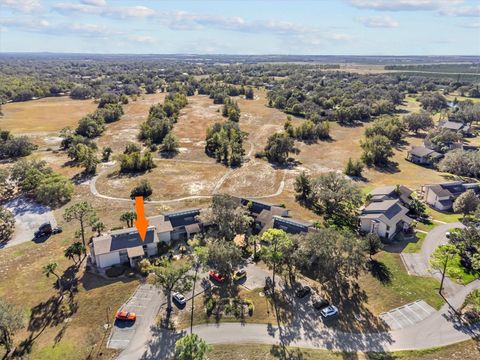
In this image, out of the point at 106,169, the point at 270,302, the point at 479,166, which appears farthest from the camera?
the point at 106,169

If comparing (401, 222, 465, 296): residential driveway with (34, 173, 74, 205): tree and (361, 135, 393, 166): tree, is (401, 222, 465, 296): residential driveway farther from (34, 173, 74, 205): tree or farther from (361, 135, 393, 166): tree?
(34, 173, 74, 205): tree

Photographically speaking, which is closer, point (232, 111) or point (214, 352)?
point (214, 352)

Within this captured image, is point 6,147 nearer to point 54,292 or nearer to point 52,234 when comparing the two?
point 52,234

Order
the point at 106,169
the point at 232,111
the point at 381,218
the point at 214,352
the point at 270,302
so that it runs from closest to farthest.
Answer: the point at 214,352
the point at 270,302
the point at 381,218
the point at 106,169
the point at 232,111

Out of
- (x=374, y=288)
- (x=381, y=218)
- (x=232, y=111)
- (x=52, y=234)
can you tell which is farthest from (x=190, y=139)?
(x=374, y=288)

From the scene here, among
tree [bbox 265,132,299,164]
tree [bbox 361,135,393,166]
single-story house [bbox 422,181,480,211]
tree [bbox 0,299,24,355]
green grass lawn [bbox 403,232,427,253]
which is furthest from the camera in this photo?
tree [bbox 265,132,299,164]

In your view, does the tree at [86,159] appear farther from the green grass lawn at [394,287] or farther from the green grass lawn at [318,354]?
the green grass lawn at [394,287]

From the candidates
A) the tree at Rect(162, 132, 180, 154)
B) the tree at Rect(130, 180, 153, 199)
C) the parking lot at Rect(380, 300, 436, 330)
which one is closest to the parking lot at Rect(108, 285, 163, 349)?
the parking lot at Rect(380, 300, 436, 330)
